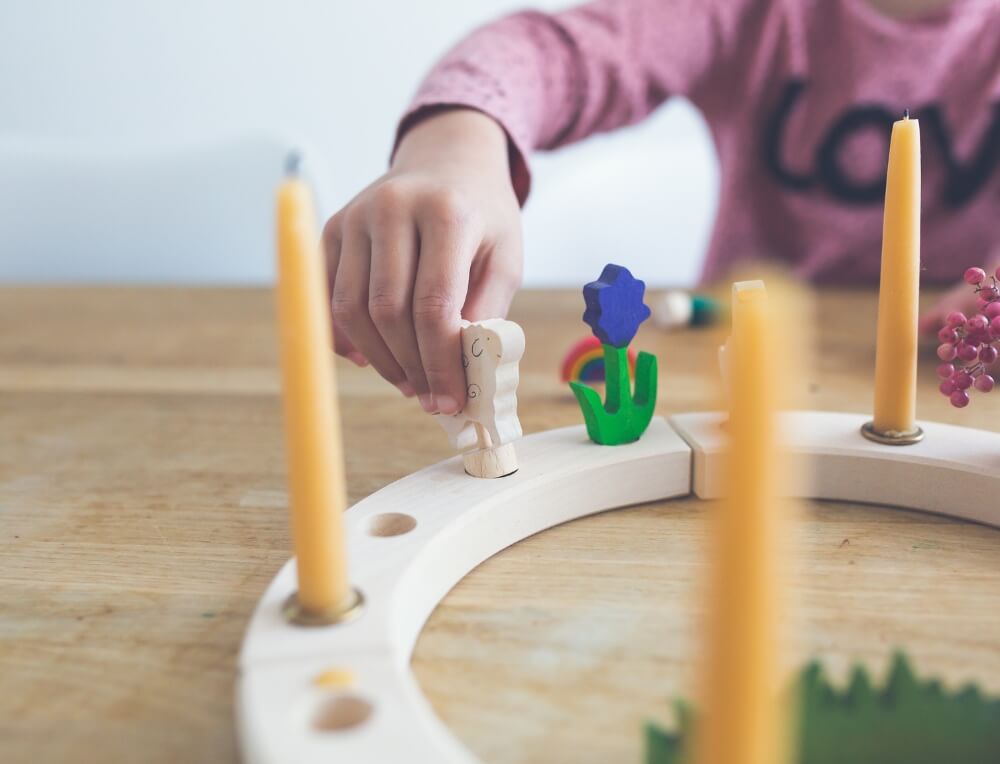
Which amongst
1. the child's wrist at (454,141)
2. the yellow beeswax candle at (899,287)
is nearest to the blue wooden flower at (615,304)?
the yellow beeswax candle at (899,287)

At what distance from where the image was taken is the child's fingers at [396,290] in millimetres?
534

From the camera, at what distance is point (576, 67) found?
1019mm

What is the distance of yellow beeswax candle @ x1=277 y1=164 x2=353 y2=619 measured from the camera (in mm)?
275

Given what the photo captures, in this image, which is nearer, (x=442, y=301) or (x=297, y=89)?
(x=442, y=301)

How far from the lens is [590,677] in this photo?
1.21 feet

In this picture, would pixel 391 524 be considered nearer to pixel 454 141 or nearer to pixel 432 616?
pixel 432 616

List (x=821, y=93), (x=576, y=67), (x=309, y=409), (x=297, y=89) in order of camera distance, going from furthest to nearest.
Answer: (x=297, y=89) < (x=821, y=93) < (x=576, y=67) < (x=309, y=409)

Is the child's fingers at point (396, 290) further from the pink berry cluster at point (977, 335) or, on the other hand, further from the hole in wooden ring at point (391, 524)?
the pink berry cluster at point (977, 335)

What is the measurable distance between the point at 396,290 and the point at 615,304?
121 millimetres

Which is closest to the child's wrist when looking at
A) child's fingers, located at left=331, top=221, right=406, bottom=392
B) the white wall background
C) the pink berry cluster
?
child's fingers, located at left=331, top=221, right=406, bottom=392

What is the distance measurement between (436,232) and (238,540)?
0.20 m

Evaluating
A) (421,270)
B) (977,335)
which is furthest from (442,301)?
(977,335)

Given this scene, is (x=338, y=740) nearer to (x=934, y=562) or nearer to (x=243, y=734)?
(x=243, y=734)

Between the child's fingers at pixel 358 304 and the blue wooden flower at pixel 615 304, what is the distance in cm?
13
